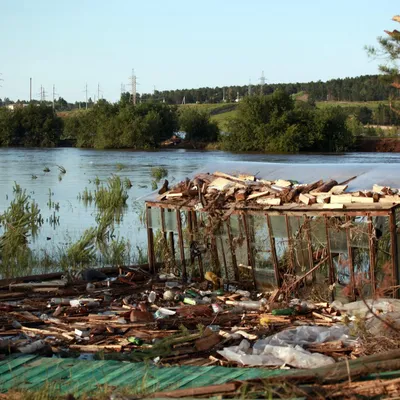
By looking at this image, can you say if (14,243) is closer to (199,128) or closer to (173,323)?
(173,323)

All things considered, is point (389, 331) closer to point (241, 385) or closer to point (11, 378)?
point (241, 385)

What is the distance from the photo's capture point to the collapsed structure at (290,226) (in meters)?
11.3

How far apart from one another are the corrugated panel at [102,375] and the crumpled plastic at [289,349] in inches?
32.1

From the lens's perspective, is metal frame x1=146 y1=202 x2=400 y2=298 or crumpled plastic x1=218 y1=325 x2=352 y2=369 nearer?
crumpled plastic x1=218 y1=325 x2=352 y2=369

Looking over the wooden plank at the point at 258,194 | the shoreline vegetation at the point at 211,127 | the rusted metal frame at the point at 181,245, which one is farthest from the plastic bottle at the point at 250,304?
the shoreline vegetation at the point at 211,127

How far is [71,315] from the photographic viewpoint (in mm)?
10859

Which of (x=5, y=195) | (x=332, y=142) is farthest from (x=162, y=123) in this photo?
(x=5, y=195)

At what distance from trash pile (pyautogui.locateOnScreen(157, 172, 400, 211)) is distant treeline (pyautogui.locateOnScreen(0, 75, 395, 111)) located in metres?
64.8

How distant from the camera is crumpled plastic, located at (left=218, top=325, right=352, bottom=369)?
8.09 m

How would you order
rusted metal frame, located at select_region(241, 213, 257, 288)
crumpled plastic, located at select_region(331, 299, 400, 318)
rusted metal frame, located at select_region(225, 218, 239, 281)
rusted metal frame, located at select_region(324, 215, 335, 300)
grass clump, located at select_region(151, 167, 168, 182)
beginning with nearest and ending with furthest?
crumpled plastic, located at select_region(331, 299, 400, 318) < rusted metal frame, located at select_region(324, 215, 335, 300) < rusted metal frame, located at select_region(241, 213, 257, 288) < rusted metal frame, located at select_region(225, 218, 239, 281) < grass clump, located at select_region(151, 167, 168, 182)

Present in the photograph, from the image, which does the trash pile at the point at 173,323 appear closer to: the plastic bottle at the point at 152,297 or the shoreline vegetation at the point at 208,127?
the plastic bottle at the point at 152,297

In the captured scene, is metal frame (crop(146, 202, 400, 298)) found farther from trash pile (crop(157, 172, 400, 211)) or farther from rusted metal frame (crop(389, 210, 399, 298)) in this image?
trash pile (crop(157, 172, 400, 211))

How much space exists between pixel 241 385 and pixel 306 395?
586 millimetres

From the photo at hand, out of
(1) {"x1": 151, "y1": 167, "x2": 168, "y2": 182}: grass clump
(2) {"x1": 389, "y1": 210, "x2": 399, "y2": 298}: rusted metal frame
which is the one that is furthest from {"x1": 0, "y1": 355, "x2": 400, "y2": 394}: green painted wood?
(1) {"x1": 151, "y1": 167, "x2": 168, "y2": 182}: grass clump
